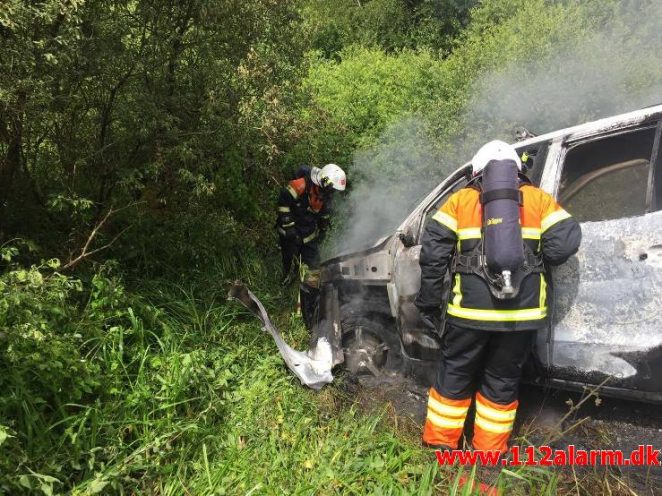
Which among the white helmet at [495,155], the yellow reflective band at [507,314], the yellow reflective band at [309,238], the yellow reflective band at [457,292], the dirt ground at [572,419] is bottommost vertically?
the dirt ground at [572,419]

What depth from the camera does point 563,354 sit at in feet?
9.18

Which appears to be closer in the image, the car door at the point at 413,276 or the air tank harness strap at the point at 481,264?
the air tank harness strap at the point at 481,264

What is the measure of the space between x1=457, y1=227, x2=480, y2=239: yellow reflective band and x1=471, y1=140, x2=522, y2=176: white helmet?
0.35m

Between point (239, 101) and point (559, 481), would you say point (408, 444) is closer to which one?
point (559, 481)

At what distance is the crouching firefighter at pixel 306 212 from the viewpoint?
511 cm

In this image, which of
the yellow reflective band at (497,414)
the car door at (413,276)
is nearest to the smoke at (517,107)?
the car door at (413,276)

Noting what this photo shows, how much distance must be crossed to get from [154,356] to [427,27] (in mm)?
13424

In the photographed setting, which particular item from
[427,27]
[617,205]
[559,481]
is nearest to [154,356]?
[559,481]

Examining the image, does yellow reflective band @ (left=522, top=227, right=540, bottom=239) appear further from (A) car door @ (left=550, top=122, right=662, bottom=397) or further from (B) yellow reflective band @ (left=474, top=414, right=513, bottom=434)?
(B) yellow reflective band @ (left=474, top=414, right=513, bottom=434)

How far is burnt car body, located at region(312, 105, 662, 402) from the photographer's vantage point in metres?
2.56

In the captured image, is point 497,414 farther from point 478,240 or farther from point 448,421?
point 478,240

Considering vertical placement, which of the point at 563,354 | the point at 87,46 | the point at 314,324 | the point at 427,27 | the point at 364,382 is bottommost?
the point at 364,382

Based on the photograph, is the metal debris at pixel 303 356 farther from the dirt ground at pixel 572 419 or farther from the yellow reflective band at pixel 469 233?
the yellow reflective band at pixel 469 233

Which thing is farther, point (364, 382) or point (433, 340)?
point (364, 382)
